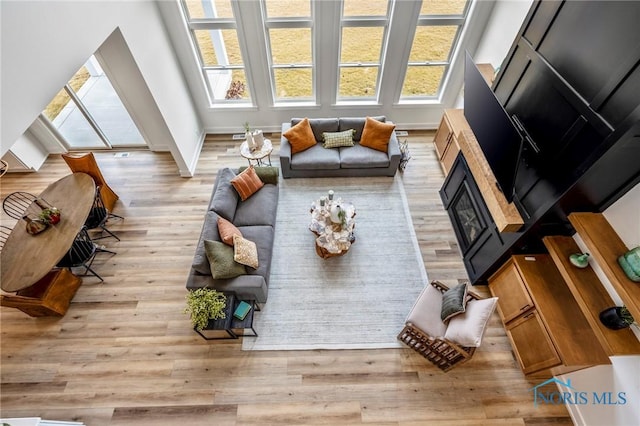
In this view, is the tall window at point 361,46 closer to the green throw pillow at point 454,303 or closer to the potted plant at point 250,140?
the potted plant at point 250,140

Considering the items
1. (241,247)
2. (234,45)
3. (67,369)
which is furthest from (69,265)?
(234,45)

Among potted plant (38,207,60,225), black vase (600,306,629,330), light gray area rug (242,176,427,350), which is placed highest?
black vase (600,306,629,330)

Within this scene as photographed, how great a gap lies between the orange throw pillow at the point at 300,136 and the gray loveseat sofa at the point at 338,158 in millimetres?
81

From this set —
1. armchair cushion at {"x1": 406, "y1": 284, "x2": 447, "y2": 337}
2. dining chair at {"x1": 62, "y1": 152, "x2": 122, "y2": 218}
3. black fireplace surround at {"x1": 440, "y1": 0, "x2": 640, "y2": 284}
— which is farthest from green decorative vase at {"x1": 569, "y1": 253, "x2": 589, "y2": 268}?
dining chair at {"x1": 62, "y1": 152, "x2": 122, "y2": 218}

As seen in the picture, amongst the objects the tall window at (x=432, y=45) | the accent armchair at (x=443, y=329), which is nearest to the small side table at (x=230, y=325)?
the accent armchair at (x=443, y=329)

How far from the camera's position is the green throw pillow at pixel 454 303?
113 inches

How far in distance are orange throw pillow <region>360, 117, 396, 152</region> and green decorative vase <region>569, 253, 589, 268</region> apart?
9.35 ft

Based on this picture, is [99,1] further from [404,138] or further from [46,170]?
[404,138]

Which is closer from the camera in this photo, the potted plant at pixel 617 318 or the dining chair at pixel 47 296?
the potted plant at pixel 617 318

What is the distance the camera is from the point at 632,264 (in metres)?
2.16

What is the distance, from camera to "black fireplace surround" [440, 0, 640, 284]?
2107mm

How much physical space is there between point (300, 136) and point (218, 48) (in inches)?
75.9

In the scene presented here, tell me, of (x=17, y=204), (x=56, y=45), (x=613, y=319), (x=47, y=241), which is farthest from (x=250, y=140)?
(x=613, y=319)

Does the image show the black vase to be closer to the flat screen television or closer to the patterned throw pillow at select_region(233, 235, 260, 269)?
the flat screen television
